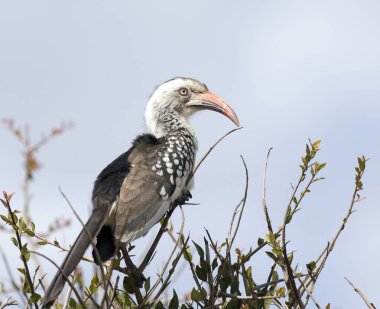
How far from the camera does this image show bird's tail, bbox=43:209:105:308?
3.42m

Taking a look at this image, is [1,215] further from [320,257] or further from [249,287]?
[320,257]

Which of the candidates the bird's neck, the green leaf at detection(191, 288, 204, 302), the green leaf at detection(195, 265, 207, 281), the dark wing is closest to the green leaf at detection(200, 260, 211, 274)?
the green leaf at detection(195, 265, 207, 281)

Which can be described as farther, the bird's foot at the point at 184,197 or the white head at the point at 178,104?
the white head at the point at 178,104

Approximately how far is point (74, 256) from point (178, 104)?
2.58 meters

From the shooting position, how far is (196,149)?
224 inches

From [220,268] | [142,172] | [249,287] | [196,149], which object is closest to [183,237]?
[220,268]

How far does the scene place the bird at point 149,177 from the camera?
14.1ft

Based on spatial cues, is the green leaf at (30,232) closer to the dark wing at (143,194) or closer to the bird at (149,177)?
the bird at (149,177)

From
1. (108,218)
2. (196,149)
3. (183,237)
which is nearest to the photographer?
(183,237)

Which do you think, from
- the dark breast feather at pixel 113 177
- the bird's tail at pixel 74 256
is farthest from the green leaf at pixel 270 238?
the dark breast feather at pixel 113 177

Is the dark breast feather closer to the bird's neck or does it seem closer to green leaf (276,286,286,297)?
the bird's neck

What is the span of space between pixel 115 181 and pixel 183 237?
3.65 feet

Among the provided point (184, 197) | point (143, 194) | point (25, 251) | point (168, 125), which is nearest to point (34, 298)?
point (25, 251)

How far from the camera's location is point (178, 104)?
20.3 feet
